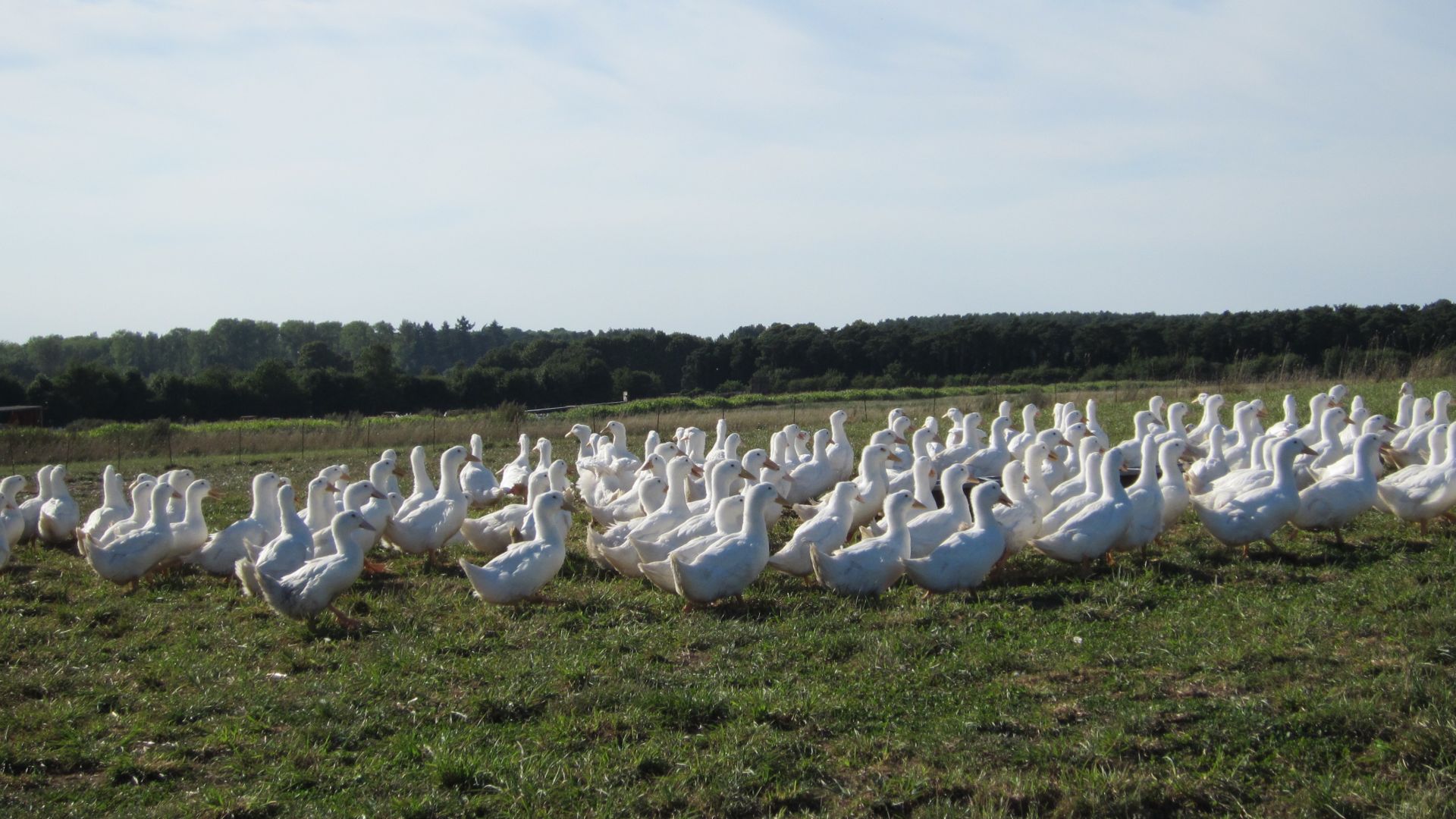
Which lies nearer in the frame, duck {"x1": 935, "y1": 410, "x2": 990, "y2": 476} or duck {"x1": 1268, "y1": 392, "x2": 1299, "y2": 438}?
duck {"x1": 1268, "y1": 392, "x2": 1299, "y2": 438}

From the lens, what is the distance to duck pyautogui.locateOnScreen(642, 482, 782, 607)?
7859 mm

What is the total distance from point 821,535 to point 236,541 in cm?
530

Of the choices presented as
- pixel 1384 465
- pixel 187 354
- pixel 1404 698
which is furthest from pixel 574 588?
Answer: pixel 187 354

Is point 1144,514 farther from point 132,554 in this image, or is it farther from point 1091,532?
point 132,554

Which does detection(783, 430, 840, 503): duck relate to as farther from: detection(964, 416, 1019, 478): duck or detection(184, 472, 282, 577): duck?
detection(184, 472, 282, 577): duck

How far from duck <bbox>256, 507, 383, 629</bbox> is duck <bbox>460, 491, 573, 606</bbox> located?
0.84m

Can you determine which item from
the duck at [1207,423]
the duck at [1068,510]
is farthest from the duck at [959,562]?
the duck at [1207,423]

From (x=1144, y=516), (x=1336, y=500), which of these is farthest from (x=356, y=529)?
(x=1336, y=500)

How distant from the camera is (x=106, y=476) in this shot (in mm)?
12078

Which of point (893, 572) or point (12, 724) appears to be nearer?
point (12, 724)

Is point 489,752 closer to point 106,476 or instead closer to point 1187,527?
point 1187,527

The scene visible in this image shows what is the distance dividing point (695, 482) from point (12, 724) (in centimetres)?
735

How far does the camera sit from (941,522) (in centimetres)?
896

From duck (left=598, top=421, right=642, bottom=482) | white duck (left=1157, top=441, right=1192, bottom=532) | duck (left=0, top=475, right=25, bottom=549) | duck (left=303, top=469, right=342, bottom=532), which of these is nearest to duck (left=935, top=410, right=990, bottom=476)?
white duck (left=1157, top=441, right=1192, bottom=532)
